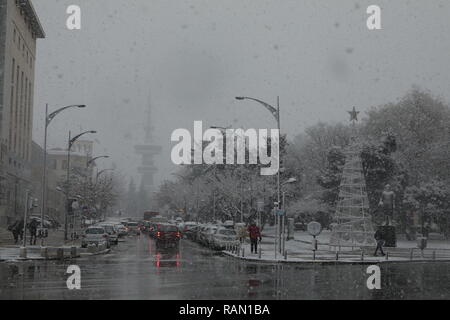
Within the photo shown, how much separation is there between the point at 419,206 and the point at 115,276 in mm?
44058

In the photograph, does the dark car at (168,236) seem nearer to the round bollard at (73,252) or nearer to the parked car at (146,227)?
the round bollard at (73,252)

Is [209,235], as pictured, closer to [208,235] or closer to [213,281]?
[208,235]

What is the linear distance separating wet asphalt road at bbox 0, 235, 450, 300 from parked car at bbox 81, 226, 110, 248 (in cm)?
1178

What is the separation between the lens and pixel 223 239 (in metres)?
40.0

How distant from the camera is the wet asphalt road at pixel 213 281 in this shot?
1591 cm

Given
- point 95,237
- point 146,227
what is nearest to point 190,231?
point 95,237

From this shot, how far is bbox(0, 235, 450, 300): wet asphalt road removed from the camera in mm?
15914

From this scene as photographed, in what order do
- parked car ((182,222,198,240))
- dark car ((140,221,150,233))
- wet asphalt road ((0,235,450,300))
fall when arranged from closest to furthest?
wet asphalt road ((0,235,450,300))
parked car ((182,222,198,240))
dark car ((140,221,150,233))

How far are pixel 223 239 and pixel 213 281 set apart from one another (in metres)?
20.7

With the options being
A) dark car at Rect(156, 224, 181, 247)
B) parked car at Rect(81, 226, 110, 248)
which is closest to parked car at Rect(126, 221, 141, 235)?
dark car at Rect(156, 224, 181, 247)

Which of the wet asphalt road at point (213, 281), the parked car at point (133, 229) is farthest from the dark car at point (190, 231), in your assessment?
the wet asphalt road at point (213, 281)

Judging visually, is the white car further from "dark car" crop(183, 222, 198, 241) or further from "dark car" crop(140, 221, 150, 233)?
"dark car" crop(140, 221, 150, 233)
